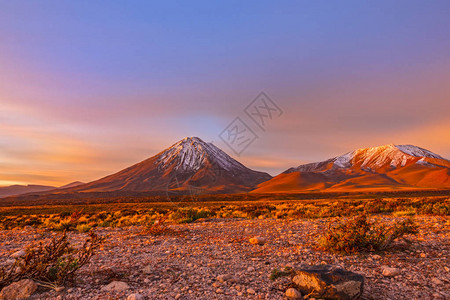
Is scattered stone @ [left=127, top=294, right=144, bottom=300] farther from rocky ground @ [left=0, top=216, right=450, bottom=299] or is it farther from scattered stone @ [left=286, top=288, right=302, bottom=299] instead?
scattered stone @ [left=286, top=288, right=302, bottom=299]

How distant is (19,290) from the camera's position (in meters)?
4.33

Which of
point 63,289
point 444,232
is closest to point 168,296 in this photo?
point 63,289

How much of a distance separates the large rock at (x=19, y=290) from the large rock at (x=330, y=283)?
441 centimetres

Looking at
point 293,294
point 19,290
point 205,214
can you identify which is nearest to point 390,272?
point 293,294

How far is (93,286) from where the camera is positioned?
15.5 feet

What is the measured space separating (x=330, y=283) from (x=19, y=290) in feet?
16.4

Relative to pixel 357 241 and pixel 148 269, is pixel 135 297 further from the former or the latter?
pixel 357 241

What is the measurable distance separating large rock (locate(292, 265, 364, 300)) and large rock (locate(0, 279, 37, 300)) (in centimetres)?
441

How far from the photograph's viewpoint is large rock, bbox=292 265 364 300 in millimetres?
3832

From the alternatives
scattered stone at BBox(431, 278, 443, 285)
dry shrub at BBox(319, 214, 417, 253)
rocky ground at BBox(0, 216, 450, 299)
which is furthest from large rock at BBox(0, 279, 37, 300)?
scattered stone at BBox(431, 278, 443, 285)

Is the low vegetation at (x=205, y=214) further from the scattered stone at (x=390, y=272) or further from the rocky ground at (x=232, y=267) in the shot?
Answer: the scattered stone at (x=390, y=272)

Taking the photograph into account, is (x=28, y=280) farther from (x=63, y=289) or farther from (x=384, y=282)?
(x=384, y=282)

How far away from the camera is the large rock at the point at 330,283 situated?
383cm

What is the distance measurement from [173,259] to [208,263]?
1013mm
